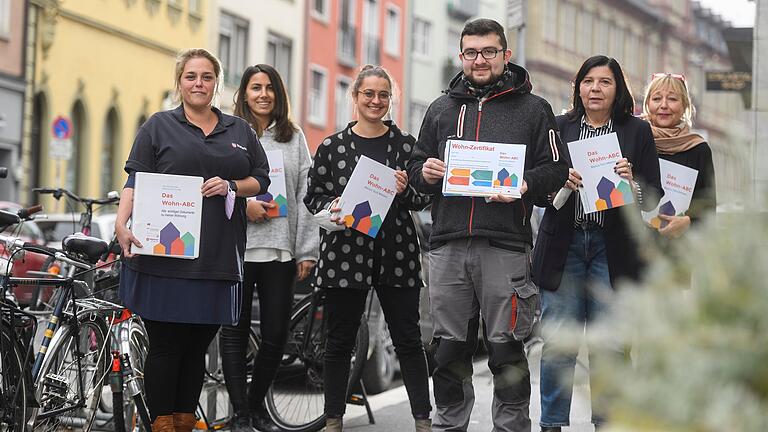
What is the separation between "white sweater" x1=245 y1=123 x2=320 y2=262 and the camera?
6.80 m

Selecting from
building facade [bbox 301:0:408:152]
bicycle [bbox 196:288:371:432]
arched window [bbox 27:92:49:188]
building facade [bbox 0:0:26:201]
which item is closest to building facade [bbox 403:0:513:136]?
building facade [bbox 301:0:408:152]

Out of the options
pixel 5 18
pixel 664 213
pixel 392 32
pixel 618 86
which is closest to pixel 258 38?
pixel 392 32

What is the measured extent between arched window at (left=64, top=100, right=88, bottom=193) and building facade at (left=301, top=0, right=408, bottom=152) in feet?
38.1

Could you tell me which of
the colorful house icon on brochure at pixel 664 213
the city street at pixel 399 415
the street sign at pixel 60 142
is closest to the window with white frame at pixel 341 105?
the street sign at pixel 60 142

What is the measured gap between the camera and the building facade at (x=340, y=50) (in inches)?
1698

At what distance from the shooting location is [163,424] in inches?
230

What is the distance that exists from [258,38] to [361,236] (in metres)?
33.0

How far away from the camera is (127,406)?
6.24 m

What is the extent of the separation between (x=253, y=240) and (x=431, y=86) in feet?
152

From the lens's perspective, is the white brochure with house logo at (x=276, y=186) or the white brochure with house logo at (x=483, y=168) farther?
the white brochure with house logo at (x=276, y=186)

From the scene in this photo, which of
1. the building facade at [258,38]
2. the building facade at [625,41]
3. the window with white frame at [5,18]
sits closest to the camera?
the window with white frame at [5,18]

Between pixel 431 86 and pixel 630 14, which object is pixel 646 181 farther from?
pixel 630 14

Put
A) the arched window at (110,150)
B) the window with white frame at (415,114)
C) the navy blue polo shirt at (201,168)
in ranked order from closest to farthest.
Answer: the navy blue polo shirt at (201,168) < the arched window at (110,150) < the window with white frame at (415,114)

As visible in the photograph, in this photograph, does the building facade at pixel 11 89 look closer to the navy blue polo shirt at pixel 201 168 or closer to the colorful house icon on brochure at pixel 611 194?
the navy blue polo shirt at pixel 201 168
